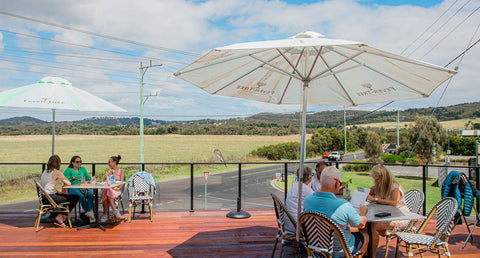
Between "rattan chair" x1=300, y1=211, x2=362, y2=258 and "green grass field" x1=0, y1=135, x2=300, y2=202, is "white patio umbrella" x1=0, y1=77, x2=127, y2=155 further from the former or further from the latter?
"green grass field" x1=0, y1=135, x2=300, y2=202

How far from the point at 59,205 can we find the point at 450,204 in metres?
5.41

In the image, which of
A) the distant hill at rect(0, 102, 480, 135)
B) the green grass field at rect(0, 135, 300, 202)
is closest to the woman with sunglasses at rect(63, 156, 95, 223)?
the green grass field at rect(0, 135, 300, 202)

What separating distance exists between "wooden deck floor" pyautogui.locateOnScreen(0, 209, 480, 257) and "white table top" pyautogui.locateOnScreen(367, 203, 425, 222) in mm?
808

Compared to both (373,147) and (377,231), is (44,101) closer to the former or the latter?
(377,231)

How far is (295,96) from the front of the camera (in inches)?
196

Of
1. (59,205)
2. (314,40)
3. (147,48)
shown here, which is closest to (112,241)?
(59,205)

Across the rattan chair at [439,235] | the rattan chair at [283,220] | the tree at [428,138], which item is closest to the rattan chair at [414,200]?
the rattan chair at [439,235]

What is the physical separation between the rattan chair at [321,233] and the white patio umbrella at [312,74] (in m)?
0.56

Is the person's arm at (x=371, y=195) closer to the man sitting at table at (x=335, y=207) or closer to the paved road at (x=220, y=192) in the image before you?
the man sitting at table at (x=335, y=207)

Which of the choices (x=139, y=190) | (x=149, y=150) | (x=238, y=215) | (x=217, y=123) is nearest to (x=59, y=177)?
(x=139, y=190)

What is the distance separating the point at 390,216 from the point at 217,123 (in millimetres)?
100482

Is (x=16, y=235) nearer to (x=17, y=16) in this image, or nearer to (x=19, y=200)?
(x=19, y=200)

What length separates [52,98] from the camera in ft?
18.5

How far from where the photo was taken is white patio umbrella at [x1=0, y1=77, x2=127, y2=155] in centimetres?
545
